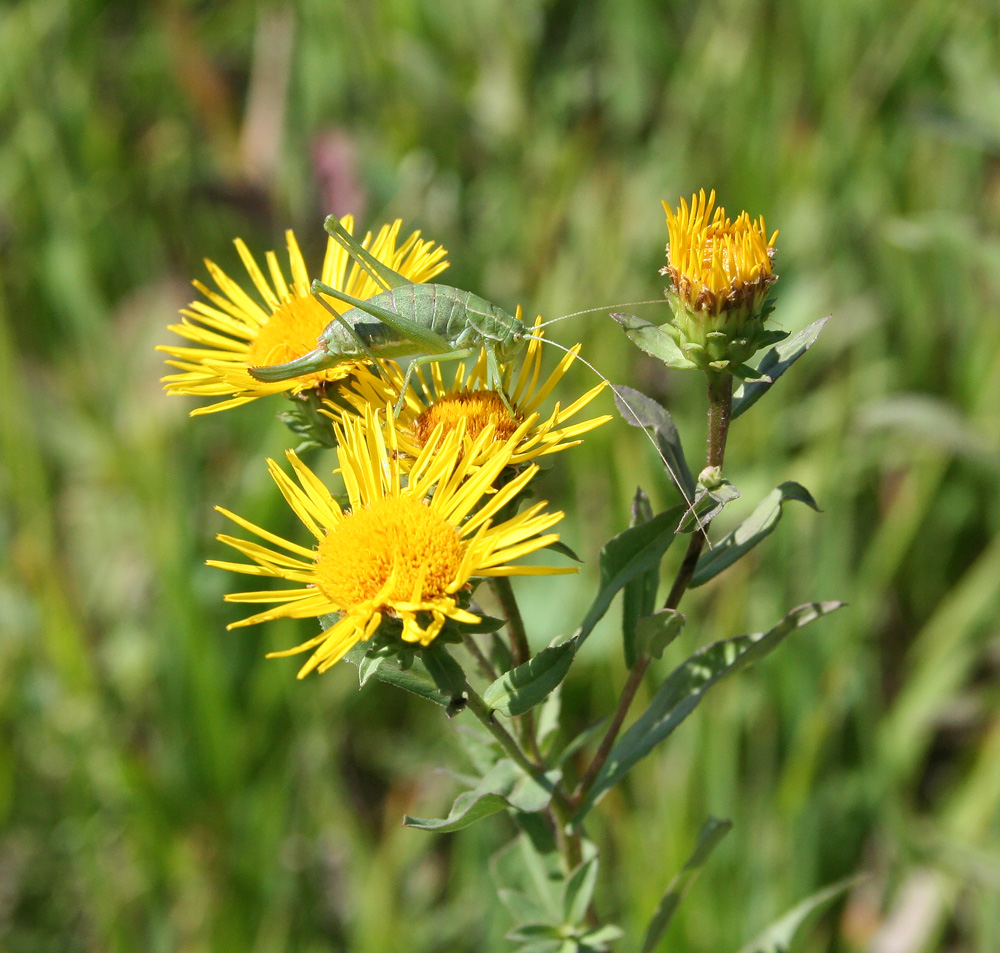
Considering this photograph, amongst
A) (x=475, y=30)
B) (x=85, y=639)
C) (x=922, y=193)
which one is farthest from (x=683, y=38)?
(x=85, y=639)

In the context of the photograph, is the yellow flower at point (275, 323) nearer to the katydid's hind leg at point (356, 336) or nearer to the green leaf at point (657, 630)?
the katydid's hind leg at point (356, 336)

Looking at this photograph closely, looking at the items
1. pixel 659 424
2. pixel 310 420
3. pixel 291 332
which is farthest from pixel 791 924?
pixel 291 332

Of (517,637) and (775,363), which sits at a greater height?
(775,363)

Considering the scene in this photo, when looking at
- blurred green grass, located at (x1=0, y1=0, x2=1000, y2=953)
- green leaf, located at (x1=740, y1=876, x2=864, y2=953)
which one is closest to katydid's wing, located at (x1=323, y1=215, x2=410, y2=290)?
green leaf, located at (x1=740, y1=876, x2=864, y2=953)

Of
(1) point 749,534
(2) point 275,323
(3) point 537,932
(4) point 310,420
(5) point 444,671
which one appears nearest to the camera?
(5) point 444,671

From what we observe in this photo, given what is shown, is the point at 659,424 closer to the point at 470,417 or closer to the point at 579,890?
the point at 470,417

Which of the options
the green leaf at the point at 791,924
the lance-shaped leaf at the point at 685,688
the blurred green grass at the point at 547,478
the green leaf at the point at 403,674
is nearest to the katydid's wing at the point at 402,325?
the green leaf at the point at 403,674

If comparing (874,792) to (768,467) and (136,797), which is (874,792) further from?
(136,797)
